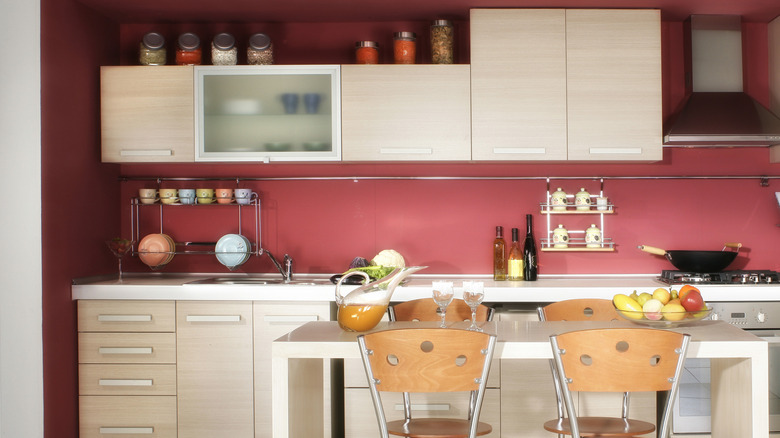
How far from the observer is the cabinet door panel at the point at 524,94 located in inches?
137

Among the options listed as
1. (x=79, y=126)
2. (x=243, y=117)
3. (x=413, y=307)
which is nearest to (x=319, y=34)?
(x=243, y=117)

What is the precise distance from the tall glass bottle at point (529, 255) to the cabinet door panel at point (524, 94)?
418 mm

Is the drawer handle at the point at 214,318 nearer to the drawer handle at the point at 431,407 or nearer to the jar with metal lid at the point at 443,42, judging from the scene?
the drawer handle at the point at 431,407

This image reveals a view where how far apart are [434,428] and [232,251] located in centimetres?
177

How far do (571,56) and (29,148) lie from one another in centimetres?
245

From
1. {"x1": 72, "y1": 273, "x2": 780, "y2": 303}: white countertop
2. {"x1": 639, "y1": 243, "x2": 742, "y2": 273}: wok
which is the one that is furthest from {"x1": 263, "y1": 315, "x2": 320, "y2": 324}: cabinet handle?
{"x1": 639, "y1": 243, "x2": 742, "y2": 273}: wok

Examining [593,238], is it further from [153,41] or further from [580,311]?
[153,41]

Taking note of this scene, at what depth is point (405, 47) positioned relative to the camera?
3.63m

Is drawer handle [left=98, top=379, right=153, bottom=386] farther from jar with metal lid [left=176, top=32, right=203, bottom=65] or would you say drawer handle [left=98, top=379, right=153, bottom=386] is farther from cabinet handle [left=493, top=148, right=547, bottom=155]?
cabinet handle [left=493, top=148, right=547, bottom=155]

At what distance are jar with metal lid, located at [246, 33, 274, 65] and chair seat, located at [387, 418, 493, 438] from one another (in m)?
2.00

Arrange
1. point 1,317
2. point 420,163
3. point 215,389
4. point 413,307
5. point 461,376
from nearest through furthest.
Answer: point 461,376
point 413,307
point 1,317
point 215,389
point 420,163

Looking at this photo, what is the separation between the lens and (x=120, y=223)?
394cm

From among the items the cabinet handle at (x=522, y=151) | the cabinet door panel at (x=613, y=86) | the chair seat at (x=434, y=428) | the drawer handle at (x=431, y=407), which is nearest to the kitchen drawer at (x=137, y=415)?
the drawer handle at (x=431, y=407)

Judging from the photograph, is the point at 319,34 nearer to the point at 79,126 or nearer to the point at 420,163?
the point at 420,163
